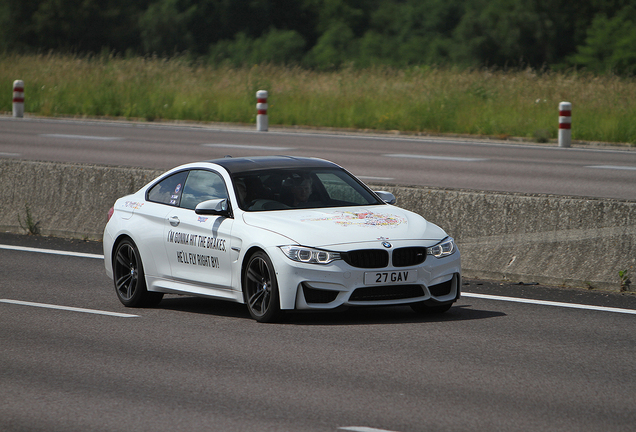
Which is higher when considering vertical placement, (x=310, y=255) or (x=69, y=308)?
(x=310, y=255)

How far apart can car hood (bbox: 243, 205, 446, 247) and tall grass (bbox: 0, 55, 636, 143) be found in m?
18.7

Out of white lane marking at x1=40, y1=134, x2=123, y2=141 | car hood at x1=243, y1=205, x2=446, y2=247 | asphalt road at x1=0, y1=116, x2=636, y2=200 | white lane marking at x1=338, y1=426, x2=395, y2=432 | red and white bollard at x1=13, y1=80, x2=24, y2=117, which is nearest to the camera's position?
white lane marking at x1=338, y1=426, x2=395, y2=432

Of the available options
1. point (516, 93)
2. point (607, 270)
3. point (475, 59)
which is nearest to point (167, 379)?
point (607, 270)

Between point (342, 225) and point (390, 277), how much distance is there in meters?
0.60

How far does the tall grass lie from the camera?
29266 millimetres

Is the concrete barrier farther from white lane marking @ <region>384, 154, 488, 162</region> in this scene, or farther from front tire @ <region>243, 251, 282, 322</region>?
white lane marking @ <region>384, 154, 488, 162</region>

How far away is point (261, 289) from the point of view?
8.93 m

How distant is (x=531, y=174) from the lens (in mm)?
19656

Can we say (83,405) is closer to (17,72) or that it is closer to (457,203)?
(457,203)

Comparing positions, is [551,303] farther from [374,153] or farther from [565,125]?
[565,125]

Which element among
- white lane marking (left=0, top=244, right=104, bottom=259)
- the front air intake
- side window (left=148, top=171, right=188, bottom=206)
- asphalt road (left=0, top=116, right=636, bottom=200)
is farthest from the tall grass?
the front air intake

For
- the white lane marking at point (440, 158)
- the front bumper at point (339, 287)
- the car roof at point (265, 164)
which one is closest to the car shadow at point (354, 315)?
the front bumper at point (339, 287)

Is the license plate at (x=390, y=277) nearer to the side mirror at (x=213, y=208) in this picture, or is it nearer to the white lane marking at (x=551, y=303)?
the side mirror at (x=213, y=208)

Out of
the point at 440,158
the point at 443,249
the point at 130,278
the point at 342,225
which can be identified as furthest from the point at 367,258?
the point at 440,158
